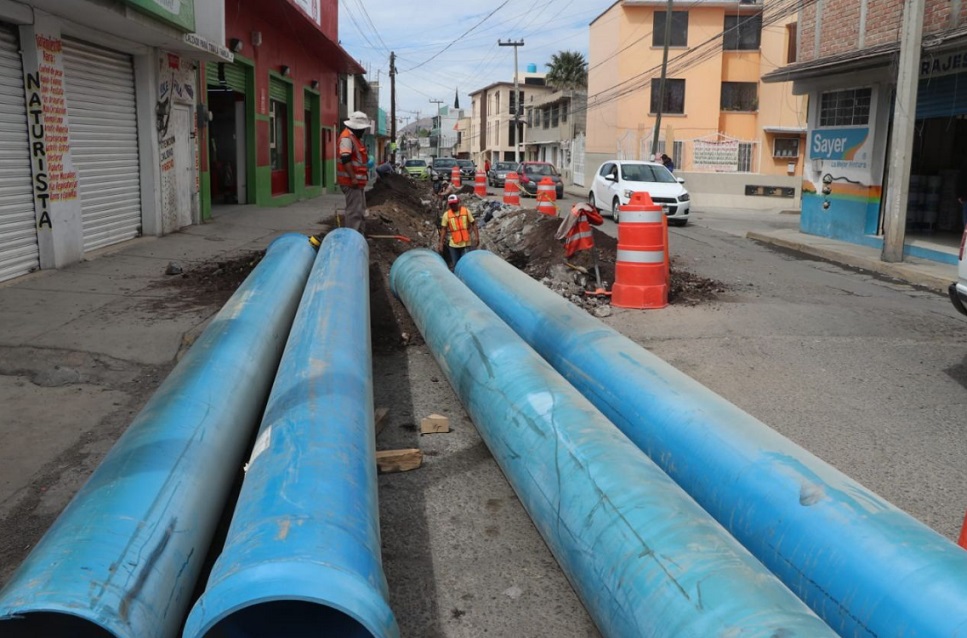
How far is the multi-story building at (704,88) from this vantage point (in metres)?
37.8

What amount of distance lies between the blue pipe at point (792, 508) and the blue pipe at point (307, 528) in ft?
4.61

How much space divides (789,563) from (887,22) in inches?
597

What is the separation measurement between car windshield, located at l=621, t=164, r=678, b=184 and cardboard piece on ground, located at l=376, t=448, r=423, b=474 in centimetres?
1810

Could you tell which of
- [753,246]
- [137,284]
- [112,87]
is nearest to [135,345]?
[137,284]

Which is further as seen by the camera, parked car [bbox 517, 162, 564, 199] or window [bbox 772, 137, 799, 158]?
window [bbox 772, 137, 799, 158]

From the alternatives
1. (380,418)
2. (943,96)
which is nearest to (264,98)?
(943,96)

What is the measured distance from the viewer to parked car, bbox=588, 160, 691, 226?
21016 millimetres

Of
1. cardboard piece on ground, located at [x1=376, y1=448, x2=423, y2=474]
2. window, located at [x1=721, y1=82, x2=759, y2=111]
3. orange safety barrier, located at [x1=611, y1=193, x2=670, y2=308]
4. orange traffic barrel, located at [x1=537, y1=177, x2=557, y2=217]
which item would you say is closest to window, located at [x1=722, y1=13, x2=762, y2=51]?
window, located at [x1=721, y1=82, x2=759, y2=111]

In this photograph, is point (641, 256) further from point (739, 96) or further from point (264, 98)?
point (739, 96)

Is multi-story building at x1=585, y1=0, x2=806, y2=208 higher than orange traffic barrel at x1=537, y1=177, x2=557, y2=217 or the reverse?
higher

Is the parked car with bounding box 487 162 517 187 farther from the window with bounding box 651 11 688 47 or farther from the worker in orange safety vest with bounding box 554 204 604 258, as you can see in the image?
the worker in orange safety vest with bounding box 554 204 604 258

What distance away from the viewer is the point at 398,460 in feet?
14.7

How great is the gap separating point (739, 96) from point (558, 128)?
20941 mm

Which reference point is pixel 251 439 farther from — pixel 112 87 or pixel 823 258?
pixel 823 258
